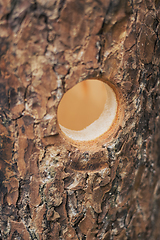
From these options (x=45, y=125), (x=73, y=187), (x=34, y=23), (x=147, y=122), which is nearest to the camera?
(x=34, y=23)

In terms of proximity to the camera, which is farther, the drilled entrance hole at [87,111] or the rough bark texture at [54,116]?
the drilled entrance hole at [87,111]

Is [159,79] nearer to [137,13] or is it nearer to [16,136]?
[137,13]

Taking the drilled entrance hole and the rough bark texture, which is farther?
the drilled entrance hole

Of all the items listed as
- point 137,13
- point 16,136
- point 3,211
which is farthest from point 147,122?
point 3,211
